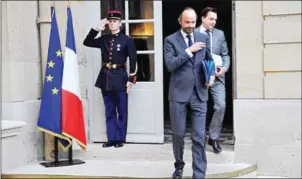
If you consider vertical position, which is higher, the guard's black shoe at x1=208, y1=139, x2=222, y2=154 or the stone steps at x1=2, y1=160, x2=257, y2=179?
the guard's black shoe at x1=208, y1=139, x2=222, y2=154

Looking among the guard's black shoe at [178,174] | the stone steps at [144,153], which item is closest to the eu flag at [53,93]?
the stone steps at [144,153]

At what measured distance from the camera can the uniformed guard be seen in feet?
20.4

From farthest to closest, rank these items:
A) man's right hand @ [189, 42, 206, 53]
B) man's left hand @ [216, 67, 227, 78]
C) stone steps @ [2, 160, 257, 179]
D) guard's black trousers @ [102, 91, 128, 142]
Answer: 1. guard's black trousers @ [102, 91, 128, 142]
2. man's left hand @ [216, 67, 227, 78]
3. stone steps @ [2, 160, 257, 179]
4. man's right hand @ [189, 42, 206, 53]

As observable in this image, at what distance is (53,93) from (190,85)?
6.41 feet

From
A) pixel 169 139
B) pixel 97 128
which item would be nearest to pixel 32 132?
pixel 97 128

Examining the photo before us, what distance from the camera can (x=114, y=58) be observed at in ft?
20.6

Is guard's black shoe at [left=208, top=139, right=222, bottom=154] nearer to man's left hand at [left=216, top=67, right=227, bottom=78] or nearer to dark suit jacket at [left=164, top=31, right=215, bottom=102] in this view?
man's left hand at [left=216, top=67, right=227, bottom=78]

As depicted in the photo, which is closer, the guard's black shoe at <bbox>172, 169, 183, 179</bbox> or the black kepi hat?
the guard's black shoe at <bbox>172, 169, 183, 179</bbox>

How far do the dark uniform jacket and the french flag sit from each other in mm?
322

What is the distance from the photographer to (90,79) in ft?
21.8

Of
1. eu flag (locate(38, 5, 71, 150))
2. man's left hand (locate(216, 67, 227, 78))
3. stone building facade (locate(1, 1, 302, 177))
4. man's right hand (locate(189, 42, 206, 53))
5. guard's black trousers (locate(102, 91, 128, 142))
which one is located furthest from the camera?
guard's black trousers (locate(102, 91, 128, 142))

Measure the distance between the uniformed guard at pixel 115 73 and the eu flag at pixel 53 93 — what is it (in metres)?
0.45

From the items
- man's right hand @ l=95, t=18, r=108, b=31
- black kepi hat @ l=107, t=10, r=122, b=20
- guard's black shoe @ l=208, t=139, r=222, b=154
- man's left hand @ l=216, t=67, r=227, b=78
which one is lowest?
guard's black shoe @ l=208, t=139, r=222, b=154

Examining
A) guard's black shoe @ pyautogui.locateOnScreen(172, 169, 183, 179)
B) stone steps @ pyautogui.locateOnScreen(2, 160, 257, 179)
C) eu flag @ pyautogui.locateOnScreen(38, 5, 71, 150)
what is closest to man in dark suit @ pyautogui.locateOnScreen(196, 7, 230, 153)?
stone steps @ pyautogui.locateOnScreen(2, 160, 257, 179)
